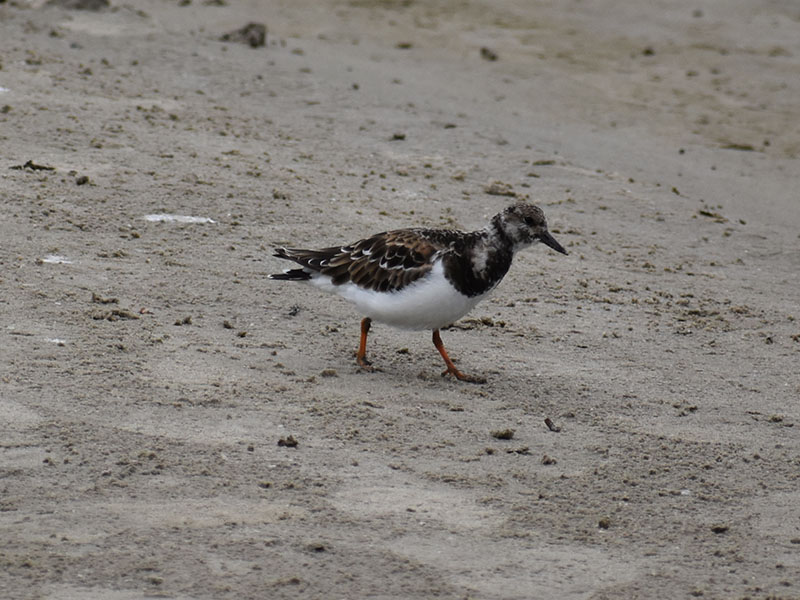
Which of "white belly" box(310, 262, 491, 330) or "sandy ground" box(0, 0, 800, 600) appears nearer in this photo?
"sandy ground" box(0, 0, 800, 600)

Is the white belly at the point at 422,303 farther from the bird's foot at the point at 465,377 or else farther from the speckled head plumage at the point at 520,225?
the speckled head plumage at the point at 520,225

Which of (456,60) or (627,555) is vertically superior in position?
(456,60)

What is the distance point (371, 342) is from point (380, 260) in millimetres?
747

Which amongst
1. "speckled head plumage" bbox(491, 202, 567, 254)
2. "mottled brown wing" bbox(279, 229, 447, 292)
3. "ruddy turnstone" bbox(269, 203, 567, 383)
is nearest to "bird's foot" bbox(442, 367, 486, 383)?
"ruddy turnstone" bbox(269, 203, 567, 383)

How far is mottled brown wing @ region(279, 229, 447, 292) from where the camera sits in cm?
709

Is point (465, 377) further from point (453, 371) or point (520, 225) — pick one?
point (520, 225)

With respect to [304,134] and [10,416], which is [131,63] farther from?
[10,416]

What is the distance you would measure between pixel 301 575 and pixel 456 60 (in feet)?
40.6

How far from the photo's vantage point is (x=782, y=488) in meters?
6.11

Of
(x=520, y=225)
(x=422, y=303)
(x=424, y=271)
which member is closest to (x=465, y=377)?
(x=422, y=303)

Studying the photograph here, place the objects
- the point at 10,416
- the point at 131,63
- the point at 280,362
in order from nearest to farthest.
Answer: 1. the point at 10,416
2. the point at 280,362
3. the point at 131,63

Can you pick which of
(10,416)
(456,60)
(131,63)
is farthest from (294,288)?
(456,60)

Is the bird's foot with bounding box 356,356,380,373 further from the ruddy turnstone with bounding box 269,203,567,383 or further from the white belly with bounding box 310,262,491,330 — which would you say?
the white belly with bounding box 310,262,491,330

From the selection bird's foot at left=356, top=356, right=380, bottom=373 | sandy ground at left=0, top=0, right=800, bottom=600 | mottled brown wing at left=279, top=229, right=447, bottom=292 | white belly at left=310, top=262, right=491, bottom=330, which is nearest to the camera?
sandy ground at left=0, top=0, right=800, bottom=600
